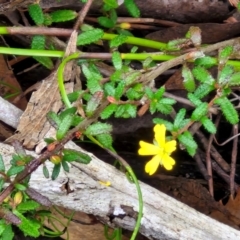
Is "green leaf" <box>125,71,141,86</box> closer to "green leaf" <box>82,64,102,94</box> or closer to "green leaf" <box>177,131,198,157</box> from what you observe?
"green leaf" <box>82,64,102,94</box>

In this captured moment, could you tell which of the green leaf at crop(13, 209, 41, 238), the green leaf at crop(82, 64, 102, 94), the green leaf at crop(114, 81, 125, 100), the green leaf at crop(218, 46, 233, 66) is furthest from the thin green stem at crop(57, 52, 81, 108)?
the green leaf at crop(218, 46, 233, 66)

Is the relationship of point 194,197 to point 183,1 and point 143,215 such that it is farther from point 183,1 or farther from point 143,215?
point 183,1

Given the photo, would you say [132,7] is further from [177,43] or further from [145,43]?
[177,43]

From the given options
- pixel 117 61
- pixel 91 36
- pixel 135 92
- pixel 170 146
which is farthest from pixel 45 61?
pixel 170 146

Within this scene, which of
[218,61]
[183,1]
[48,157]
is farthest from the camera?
[183,1]

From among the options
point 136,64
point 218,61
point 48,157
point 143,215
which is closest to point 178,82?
point 136,64

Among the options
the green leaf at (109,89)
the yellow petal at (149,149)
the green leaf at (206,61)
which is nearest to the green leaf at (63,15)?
the green leaf at (109,89)

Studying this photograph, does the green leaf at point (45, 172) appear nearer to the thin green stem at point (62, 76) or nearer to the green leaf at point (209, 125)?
the thin green stem at point (62, 76)
